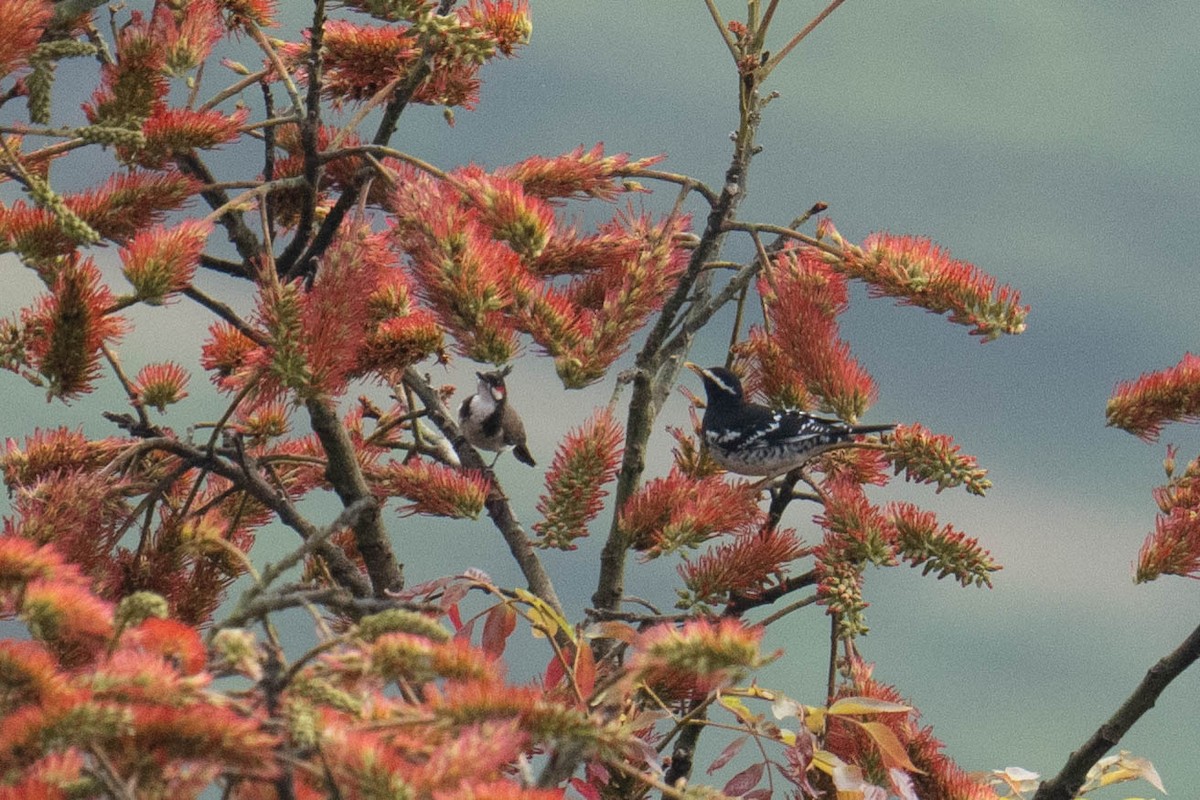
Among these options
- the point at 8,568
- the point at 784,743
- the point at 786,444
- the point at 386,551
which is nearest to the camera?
the point at 8,568

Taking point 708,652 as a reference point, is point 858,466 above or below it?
above

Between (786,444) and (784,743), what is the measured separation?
113 cm

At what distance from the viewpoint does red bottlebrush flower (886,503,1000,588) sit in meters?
2.64

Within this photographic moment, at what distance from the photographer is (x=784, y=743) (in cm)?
259

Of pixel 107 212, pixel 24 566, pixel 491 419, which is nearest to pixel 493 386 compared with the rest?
pixel 491 419

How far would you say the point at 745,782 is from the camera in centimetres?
273

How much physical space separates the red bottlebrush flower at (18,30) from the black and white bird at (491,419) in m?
2.70

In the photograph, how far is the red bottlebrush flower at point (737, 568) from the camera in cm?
273

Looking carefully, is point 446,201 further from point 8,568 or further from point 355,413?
point 355,413

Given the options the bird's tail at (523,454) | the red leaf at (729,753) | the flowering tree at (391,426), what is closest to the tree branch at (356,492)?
the flowering tree at (391,426)

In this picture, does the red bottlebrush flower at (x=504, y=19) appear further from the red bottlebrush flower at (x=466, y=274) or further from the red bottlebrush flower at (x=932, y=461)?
the red bottlebrush flower at (x=932, y=461)

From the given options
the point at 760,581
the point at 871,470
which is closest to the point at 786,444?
the point at 871,470

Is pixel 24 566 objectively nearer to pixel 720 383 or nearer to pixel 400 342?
pixel 400 342

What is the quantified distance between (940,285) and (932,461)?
0.37 meters
